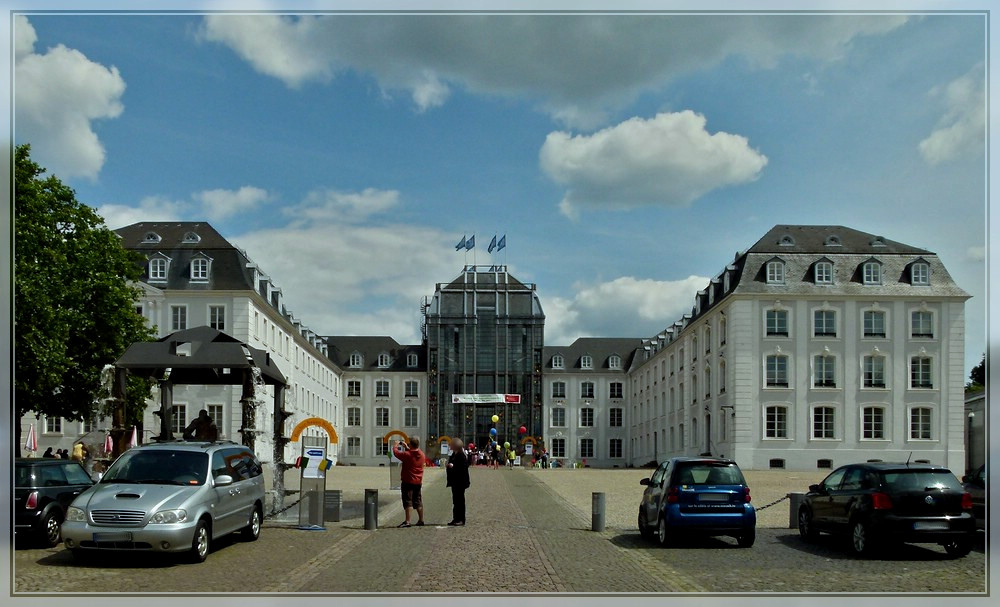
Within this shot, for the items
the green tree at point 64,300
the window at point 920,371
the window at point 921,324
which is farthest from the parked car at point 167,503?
the window at point 921,324

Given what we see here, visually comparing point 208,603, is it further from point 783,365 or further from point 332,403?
point 332,403

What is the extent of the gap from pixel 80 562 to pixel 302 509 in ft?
23.5

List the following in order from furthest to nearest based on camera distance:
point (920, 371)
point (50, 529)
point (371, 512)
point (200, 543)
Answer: point (920, 371)
point (371, 512)
point (50, 529)
point (200, 543)

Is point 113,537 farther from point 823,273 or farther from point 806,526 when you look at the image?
point 823,273

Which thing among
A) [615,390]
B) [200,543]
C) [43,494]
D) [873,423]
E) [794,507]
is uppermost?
[43,494]

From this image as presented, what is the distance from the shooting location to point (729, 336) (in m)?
61.8

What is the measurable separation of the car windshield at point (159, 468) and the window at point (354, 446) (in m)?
86.7

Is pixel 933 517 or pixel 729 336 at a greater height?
pixel 729 336

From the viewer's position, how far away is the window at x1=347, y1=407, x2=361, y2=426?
104500 mm

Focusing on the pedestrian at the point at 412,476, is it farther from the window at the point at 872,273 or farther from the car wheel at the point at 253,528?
the window at the point at 872,273

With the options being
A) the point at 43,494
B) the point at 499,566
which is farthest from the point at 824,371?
the point at 43,494

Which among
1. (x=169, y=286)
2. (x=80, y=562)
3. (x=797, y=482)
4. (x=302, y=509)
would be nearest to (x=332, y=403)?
(x=169, y=286)

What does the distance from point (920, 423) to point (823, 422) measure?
17.4 feet

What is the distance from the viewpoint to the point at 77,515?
15.0 metres
